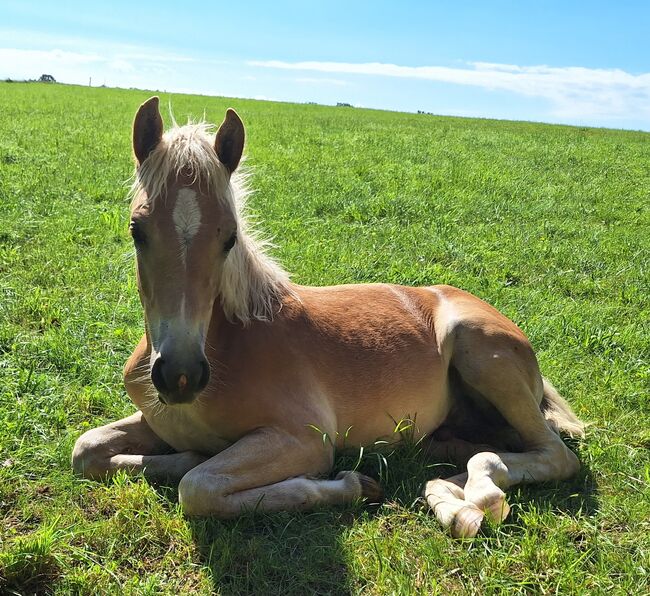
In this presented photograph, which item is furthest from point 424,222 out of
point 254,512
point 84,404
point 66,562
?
point 66,562

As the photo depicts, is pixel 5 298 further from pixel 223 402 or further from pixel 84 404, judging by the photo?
pixel 223 402

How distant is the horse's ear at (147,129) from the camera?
11.0 feet

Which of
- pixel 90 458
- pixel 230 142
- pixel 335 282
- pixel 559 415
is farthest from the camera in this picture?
pixel 335 282

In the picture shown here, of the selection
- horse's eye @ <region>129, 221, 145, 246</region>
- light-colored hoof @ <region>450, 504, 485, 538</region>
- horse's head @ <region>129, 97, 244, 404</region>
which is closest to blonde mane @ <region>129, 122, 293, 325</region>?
horse's head @ <region>129, 97, 244, 404</region>

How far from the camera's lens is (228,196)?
10.9ft

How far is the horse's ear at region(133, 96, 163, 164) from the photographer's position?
3352 millimetres

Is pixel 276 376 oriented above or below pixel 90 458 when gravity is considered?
→ above

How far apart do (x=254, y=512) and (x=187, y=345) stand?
3.28 ft

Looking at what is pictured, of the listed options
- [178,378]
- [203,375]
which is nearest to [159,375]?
[178,378]

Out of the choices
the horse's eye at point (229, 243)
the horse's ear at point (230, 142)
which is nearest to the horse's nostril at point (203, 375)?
the horse's eye at point (229, 243)

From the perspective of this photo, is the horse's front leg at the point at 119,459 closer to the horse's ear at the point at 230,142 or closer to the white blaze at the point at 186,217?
the white blaze at the point at 186,217

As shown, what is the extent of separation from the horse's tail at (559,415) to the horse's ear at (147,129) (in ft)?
10.5

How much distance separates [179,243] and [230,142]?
0.78m

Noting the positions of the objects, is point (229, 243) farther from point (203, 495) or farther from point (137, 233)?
point (203, 495)
